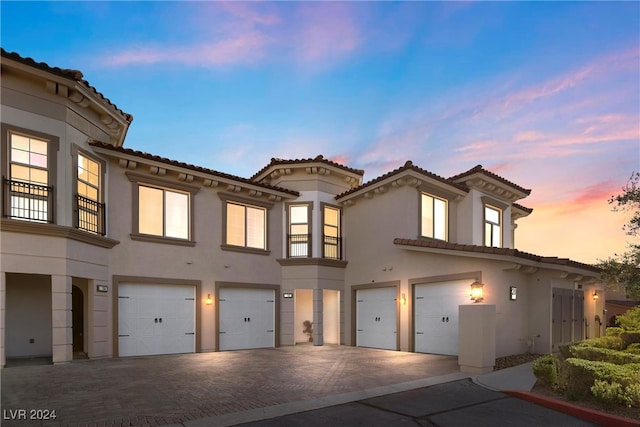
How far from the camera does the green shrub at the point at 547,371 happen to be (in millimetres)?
8414

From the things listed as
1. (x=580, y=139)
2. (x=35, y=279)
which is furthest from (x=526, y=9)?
(x=35, y=279)

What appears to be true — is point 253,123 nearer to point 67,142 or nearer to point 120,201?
point 120,201

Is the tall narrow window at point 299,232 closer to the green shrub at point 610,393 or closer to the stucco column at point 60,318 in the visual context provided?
the stucco column at point 60,318

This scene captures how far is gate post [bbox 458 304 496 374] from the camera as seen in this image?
1048 centimetres

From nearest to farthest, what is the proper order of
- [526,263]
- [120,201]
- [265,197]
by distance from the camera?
[526,263] → [120,201] → [265,197]

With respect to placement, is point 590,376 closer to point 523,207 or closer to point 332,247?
point 332,247

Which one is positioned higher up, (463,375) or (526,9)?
(526,9)

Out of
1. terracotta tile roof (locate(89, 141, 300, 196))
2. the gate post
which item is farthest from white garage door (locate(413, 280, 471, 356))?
terracotta tile roof (locate(89, 141, 300, 196))

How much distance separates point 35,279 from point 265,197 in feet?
27.1

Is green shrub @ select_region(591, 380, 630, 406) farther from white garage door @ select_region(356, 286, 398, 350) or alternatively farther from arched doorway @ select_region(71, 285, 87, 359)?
arched doorway @ select_region(71, 285, 87, 359)

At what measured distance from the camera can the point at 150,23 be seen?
1306 centimetres

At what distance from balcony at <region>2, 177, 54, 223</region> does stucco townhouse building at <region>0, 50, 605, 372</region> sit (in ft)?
0.11

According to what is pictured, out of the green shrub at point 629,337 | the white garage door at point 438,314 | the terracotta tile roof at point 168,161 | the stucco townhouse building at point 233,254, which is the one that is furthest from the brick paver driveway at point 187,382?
the terracotta tile roof at point 168,161

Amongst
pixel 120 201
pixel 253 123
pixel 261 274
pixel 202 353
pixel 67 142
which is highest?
pixel 253 123
